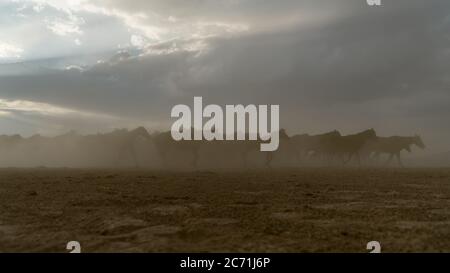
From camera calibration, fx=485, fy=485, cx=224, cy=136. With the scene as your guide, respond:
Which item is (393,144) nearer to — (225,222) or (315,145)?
(315,145)

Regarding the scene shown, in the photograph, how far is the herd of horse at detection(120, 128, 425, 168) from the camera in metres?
69.7

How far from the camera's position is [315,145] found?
275 feet

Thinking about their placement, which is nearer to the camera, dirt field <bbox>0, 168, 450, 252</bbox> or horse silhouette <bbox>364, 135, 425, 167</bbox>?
dirt field <bbox>0, 168, 450, 252</bbox>

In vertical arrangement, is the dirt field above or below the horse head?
below

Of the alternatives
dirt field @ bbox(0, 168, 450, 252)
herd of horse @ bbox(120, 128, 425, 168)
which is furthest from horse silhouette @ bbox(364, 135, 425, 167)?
dirt field @ bbox(0, 168, 450, 252)

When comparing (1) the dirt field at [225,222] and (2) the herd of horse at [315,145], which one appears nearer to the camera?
(1) the dirt field at [225,222]

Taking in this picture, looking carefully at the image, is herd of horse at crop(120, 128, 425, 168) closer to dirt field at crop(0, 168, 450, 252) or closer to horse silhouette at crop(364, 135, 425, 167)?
horse silhouette at crop(364, 135, 425, 167)

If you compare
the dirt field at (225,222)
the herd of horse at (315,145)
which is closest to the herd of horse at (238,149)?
the herd of horse at (315,145)

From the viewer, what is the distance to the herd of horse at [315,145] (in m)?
69.7

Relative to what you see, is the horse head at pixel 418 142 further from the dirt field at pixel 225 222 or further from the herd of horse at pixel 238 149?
the dirt field at pixel 225 222

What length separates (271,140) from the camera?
7706cm

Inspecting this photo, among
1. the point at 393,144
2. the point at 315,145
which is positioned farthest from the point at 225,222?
the point at 315,145
